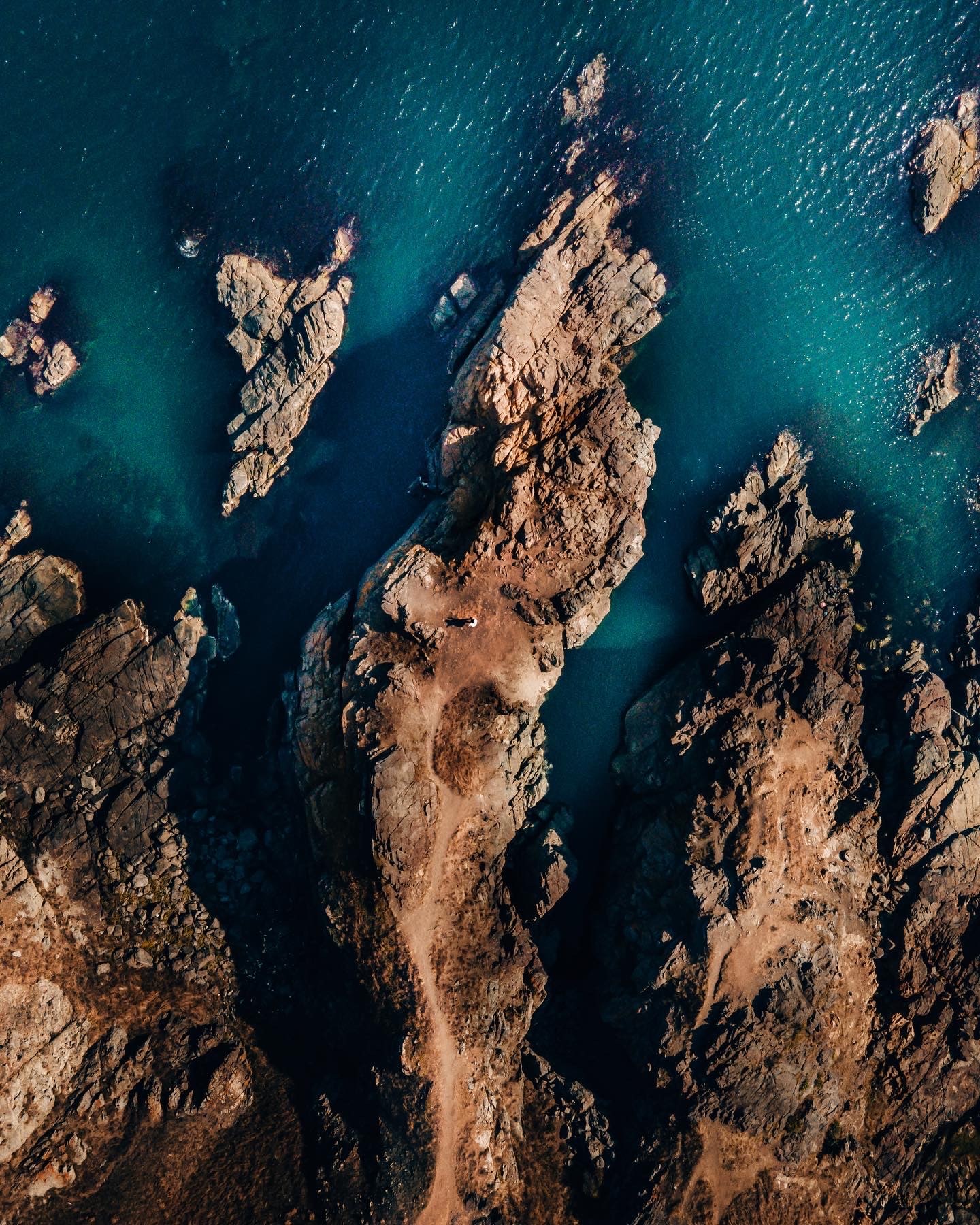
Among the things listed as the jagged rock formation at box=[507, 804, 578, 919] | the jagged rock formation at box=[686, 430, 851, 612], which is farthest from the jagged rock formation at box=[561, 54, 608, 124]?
the jagged rock formation at box=[507, 804, 578, 919]

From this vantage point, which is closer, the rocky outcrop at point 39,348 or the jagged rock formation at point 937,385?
the jagged rock formation at point 937,385

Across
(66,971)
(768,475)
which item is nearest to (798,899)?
(768,475)

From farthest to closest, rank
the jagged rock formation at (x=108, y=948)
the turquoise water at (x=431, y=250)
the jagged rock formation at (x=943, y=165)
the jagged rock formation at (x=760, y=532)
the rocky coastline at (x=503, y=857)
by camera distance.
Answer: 1. the jagged rock formation at (x=760, y=532)
2. the turquoise water at (x=431, y=250)
3. the jagged rock formation at (x=943, y=165)
4. the jagged rock formation at (x=108, y=948)
5. the rocky coastline at (x=503, y=857)

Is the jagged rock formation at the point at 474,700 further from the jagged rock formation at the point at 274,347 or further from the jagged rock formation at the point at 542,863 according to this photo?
the jagged rock formation at the point at 274,347

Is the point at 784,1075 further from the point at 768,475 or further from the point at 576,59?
the point at 576,59

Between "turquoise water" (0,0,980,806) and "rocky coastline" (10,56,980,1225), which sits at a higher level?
"turquoise water" (0,0,980,806)

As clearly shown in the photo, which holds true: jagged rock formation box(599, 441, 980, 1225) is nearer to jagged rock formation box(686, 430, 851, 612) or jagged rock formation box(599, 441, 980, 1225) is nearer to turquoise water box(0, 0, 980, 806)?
jagged rock formation box(686, 430, 851, 612)

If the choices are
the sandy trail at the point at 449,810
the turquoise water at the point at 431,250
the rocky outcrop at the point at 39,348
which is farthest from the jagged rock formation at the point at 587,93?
the rocky outcrop at the point at 39,348
